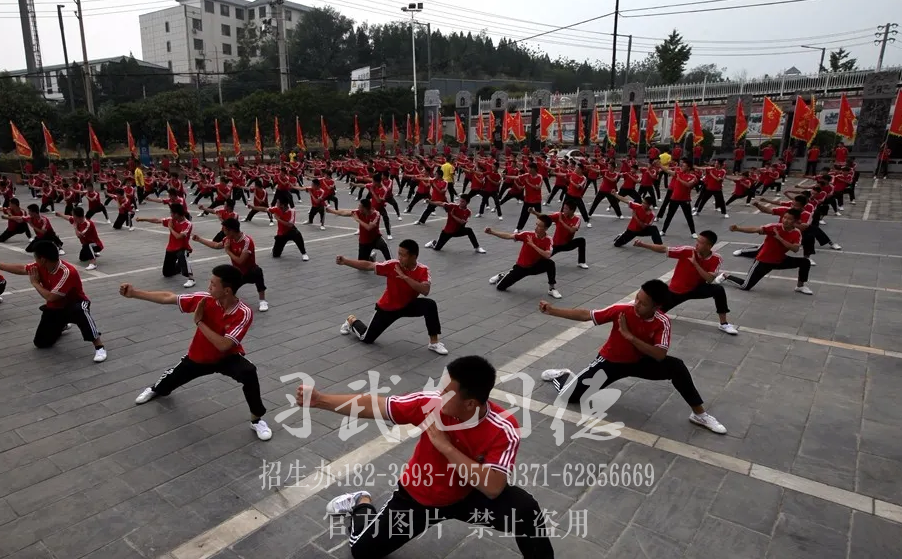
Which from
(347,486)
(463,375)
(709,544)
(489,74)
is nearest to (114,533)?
(347,486)

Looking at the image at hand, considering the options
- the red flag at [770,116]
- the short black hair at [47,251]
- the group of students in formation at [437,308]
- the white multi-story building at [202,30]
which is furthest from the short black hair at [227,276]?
the white multi-story building at [202,30]

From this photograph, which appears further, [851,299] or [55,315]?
[851,299]

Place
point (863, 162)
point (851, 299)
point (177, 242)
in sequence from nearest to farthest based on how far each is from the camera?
point (851, 299) < point (177, 242) < point (863, 162)

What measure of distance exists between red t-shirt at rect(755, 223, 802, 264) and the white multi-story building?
197 ft

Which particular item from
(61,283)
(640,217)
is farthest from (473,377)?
(640,217)

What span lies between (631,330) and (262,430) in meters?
2.94

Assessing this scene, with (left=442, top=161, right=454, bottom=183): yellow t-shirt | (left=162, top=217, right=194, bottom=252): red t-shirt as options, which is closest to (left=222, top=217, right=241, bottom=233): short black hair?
(left=162, top=217, right=194, bottom=252): red t-shirt

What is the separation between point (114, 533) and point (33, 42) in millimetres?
52368

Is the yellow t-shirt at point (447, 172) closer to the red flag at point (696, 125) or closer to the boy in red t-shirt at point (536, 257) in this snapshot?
the red flag at point (696, 125)

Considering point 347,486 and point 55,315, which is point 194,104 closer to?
point 55,315

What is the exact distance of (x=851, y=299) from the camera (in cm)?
787

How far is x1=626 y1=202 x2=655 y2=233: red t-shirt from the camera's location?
1016cm

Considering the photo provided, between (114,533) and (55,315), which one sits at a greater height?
(55,315)

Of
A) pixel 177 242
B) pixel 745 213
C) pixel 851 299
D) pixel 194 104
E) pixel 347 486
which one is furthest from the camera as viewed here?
pixel 194 104
